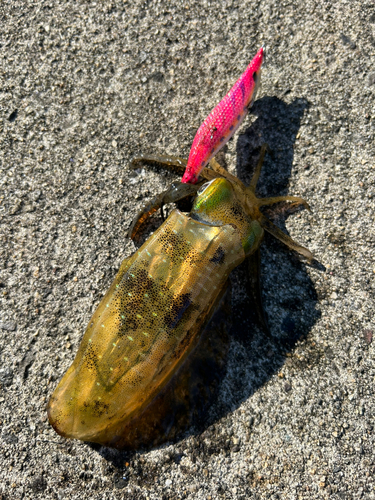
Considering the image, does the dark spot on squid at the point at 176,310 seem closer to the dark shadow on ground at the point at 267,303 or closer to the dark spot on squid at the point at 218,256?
the dark spot on squid at the point at 218,256

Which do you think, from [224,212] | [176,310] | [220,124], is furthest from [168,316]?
[220,124]

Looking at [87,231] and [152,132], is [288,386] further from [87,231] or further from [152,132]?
[152,132]

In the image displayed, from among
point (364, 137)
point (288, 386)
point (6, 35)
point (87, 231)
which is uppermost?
point (6, 35)

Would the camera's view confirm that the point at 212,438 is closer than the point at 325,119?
Yes

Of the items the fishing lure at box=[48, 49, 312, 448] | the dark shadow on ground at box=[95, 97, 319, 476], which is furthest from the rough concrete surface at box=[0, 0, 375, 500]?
the fishing lure at box=[48, 49, 312, 448]

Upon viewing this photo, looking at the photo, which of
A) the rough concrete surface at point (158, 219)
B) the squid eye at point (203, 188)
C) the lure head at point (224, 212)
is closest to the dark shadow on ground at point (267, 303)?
the rough concrete surface at point (158, 219)

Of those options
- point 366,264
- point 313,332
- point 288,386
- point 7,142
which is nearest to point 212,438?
point 288,386

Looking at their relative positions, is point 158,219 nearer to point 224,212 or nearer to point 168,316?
point 224,212

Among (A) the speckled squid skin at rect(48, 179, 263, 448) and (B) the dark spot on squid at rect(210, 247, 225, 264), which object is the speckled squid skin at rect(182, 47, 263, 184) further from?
(B) the dark spot on squid at rect(210, 247, 225, 264)
